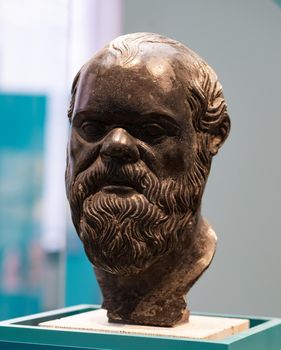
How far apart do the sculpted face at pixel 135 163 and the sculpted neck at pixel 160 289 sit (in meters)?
0.09

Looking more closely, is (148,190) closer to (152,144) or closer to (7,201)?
(152,144)

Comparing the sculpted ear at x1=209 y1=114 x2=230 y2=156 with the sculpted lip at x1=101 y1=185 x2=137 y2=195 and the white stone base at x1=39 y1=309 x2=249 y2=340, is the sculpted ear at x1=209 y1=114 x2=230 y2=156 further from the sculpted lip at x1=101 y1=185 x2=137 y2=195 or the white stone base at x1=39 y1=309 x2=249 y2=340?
the white stone base at x1=39 y1=309 x2=249 y2=340

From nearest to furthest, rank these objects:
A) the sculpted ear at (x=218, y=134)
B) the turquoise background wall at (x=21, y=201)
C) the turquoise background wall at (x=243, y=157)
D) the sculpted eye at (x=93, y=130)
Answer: the sculpted eye at (x=93, y=130) → the sculpted ear at (x=218, y=134) → the turquoise background wall at (x=243, y=157) → the turquoise background wall at (x=21, y=201)

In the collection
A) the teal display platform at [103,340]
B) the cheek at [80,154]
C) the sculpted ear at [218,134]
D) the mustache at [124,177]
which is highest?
the sculpted ear at [218,134]

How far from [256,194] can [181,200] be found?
121cm

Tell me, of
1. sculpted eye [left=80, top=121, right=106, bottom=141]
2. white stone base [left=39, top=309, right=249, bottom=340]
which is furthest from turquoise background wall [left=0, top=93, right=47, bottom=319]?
sculpted eye [left=80, top=121, right=106, bottom=141]

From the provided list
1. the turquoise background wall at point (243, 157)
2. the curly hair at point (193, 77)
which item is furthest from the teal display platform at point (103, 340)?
the turquoise background wall at point (243, 157)

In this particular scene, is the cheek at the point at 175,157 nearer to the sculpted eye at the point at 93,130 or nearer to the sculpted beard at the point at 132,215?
the sculpted beard at the point at 132,215

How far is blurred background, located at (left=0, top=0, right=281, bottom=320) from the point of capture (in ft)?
13.9

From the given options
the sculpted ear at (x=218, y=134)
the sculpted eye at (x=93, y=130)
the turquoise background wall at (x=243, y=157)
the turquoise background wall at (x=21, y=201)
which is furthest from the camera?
the turquoise background wall at (x=21, y=201)

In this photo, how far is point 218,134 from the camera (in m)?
3.28

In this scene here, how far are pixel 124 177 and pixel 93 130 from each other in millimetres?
201

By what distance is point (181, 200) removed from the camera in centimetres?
313

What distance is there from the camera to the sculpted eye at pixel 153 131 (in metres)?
3.07
